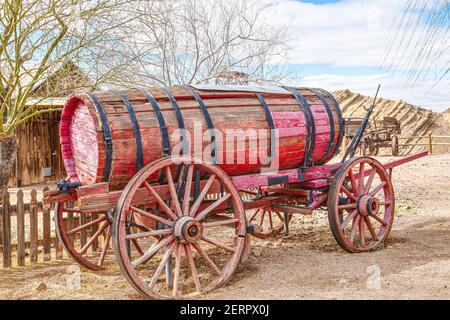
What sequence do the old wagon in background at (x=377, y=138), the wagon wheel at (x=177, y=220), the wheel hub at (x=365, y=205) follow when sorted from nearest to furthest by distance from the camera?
the wagon wheel at (x=177, y=220) < the wheel hub at (x=365, y=205) < the old wagon in background at (x=377, y=138)

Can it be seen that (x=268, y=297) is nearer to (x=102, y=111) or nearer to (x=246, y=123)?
(x=246, y=123)

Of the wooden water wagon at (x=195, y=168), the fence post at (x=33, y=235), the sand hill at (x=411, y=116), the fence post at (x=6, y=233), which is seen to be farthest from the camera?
the sand hill at (x=411, y=116)

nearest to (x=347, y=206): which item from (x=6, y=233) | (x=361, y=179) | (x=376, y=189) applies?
(x=361, y=179)

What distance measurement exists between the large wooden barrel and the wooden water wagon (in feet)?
0.03

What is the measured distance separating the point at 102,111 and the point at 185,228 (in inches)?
49.5

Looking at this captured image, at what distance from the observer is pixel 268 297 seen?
411 cm

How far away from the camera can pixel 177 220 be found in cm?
431

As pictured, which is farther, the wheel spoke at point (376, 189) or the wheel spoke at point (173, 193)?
the wheel spoke at point (376, 189)

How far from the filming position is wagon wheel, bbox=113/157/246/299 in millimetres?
4051

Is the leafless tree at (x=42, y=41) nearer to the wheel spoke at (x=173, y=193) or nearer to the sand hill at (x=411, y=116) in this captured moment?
the wheel spoke at (x=173, y=193)

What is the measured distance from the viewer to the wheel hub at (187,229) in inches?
167

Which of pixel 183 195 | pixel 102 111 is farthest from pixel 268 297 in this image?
pixel 102 111

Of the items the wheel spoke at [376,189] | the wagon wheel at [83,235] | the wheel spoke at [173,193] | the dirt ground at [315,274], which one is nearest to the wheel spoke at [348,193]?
the wheel spoke at [376,189]

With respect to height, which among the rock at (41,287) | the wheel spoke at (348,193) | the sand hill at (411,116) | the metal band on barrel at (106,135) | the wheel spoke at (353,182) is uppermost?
the sand hill at (411,116)
